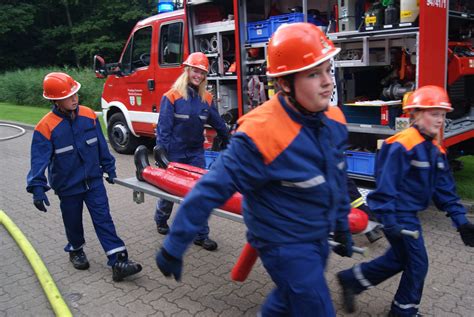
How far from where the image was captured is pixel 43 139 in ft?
13.9

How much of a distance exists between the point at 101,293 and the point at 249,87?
399 cm

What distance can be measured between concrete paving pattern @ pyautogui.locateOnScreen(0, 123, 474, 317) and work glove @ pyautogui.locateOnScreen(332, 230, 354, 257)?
106cm

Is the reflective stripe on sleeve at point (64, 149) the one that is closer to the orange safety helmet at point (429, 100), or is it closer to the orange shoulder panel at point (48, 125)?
the orange shoulder panel at point (48, 125)

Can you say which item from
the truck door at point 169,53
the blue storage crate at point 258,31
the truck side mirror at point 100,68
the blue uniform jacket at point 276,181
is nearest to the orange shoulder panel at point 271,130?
the blue uniform jacket at point 276,181

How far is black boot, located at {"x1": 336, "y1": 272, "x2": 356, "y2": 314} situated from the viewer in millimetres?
3357

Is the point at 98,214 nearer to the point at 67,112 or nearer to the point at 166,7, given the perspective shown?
the point at 67,112

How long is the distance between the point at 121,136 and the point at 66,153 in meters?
6.26

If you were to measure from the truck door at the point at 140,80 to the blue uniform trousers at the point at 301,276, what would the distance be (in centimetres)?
716

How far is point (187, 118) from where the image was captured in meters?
5.02

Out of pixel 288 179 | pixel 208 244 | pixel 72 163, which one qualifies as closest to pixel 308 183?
pixel 288 179

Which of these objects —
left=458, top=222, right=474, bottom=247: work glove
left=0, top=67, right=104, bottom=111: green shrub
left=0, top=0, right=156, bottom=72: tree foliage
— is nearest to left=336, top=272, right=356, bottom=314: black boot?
left=458, top=222, right=474, bottom=247: work glove

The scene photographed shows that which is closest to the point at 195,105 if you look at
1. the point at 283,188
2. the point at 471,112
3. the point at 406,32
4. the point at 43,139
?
the point at 43,139

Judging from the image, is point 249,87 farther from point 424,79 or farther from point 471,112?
point 471,112

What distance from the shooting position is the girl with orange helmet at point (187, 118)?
497 cm
